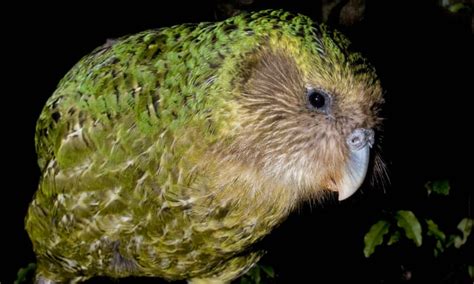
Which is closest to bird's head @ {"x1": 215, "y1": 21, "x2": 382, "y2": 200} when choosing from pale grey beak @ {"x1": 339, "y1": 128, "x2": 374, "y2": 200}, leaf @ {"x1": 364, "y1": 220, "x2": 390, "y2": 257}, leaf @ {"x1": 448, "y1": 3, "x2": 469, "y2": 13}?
pale grey beak @ {"x1": 339, "y1": 128, "x2": 374, "y2": 200}

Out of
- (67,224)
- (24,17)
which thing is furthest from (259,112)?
Answer: (24,17)

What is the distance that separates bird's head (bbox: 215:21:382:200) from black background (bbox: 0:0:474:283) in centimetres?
143

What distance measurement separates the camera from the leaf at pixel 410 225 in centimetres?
395

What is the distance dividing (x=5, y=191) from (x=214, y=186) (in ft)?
6.84

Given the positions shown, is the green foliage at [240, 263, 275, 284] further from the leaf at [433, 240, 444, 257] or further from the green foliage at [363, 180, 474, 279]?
the leaf at [433, 240, 444, 257]

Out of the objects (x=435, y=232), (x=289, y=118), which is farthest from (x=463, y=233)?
(x=289, y=118)

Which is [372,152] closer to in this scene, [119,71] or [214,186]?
[214,186]

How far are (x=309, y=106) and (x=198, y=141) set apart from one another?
1.51 feet

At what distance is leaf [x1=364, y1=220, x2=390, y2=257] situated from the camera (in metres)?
3.99

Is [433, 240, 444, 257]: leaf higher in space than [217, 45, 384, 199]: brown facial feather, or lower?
lower

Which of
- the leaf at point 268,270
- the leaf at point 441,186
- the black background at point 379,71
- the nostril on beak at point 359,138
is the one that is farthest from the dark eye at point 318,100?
the leaf at point 441,186

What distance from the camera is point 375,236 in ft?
13.2

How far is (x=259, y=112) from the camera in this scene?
2.69 m

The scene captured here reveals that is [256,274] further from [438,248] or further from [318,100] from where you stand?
[318,100]
